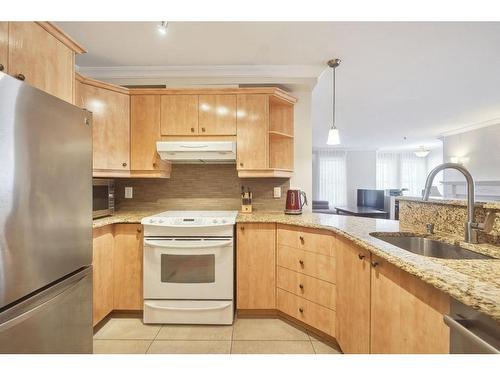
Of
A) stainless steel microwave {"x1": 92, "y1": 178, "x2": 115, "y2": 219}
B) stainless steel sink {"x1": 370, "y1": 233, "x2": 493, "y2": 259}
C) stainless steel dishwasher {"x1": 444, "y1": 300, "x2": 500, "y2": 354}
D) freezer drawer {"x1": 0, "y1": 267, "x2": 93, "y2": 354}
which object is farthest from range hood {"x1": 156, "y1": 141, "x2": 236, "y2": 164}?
stainless steel dishwasher {"x1": 444, "y1": 300, "x2": 500, "y2": 354}

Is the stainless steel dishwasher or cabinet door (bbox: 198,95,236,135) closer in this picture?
the stainless steel dishwasher

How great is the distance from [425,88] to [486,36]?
4.04 feet

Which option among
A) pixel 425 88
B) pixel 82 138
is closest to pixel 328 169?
pixel 425 88

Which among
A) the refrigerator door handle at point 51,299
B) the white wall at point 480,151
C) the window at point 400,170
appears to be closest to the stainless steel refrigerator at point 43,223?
the refrigerator door handle at point 51,299

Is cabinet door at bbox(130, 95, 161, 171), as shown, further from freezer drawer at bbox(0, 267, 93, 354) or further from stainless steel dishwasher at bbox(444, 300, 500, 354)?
stainless steel dishwasher at bbox(444, 300, 500, 354)

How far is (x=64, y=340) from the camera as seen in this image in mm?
1076

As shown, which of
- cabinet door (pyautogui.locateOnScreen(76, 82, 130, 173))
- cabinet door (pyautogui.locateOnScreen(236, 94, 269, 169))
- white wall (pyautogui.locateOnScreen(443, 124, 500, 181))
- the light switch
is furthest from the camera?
A: white wall (pyautogui.locateOnScreen(443, 124, 500, 181))

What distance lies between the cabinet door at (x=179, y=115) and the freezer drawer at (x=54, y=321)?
158cm

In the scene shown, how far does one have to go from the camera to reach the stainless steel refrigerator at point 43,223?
0.85 m

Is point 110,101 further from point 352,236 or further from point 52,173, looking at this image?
point 352,236

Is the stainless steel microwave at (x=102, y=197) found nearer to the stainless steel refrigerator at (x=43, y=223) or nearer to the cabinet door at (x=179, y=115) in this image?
the cabinet door at (x=179, y=115)

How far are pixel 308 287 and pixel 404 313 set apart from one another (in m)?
1.03

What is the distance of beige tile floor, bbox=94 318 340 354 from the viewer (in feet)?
5.90

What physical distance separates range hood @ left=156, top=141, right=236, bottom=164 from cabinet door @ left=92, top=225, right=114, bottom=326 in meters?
0.85
